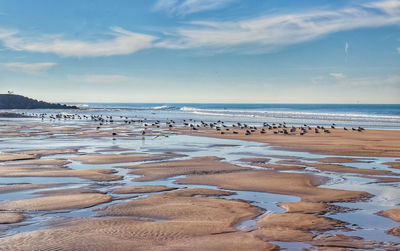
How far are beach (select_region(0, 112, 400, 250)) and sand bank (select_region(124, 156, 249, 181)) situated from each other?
0.04 meters

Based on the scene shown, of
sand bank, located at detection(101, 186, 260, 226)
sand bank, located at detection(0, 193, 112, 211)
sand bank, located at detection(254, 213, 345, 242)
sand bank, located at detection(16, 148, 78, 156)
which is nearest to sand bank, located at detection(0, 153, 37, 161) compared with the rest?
sand bank, located at detection(16, 148, 78, 156)

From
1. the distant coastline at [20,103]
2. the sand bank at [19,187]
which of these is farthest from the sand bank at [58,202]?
the distant coastline at [20,103]

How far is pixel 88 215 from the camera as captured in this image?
410 inches

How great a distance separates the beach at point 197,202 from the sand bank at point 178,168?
0.04 m

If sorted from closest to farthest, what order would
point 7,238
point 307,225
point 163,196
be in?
point 7,238, point 307,225, point 163,196

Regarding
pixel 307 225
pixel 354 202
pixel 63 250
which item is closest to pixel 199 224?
pixel 307 225

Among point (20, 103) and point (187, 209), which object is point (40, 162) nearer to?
point (187, 209)

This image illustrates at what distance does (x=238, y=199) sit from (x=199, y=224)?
279 cm

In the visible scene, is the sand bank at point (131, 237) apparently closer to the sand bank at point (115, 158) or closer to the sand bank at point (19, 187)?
the sand bank at point (19, 187)

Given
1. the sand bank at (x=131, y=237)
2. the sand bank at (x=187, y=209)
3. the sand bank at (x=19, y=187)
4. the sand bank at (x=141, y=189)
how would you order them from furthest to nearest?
the sand bank at (x=141, y=189) → the sand bank at (x=19, y=187) → the sand bank at (x=187, y=209) → the sand bank at (x=131, y=237)

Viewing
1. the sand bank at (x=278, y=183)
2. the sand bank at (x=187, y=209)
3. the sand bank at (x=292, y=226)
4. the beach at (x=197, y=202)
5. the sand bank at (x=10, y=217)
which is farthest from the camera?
the sand bank at (x=278, y=183)

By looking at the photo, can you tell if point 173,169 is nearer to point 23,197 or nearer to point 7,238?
point 23,197

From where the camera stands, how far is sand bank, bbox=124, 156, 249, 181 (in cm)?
1639

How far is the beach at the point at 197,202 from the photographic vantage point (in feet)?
28.3
